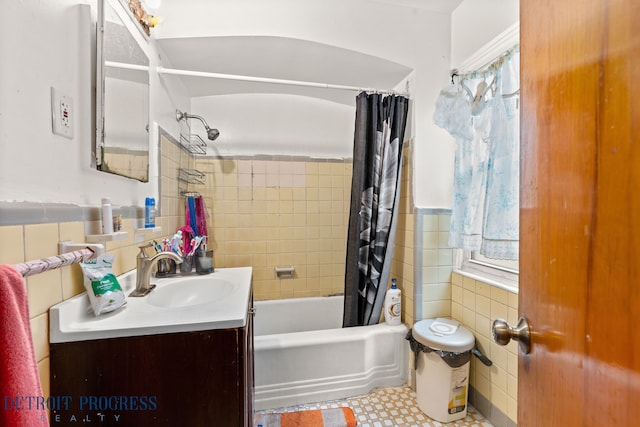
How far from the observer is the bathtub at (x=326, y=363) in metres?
1.64

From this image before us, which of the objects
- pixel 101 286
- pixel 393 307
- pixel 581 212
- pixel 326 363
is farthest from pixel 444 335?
pixel 101 286

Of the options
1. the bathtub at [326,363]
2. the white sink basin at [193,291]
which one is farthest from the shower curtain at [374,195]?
the white sink basin at [193,291]

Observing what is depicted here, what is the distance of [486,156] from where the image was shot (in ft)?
4.95

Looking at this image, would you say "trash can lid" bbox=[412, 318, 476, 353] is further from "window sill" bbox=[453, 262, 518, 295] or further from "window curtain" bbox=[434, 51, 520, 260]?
"window curtain" bbox=[434, 51, 520, 260]

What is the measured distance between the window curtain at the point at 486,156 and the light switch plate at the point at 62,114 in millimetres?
1702

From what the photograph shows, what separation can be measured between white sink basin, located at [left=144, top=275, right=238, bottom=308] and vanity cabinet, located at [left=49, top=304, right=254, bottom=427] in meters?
0.41

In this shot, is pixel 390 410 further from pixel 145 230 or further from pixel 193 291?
pixel 145 230

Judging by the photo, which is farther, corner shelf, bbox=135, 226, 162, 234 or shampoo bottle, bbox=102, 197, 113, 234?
corner shelf, bbox=135, 226, 162, 234

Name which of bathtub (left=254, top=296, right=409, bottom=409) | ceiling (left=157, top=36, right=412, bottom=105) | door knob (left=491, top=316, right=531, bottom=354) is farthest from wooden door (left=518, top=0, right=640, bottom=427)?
ceiling (left=157, top=36, right=412, bottom=105)

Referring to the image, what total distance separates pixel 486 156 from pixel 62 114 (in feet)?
5.84

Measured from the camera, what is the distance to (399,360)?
1.87m

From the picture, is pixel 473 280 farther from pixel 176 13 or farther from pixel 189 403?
pixel 176 13

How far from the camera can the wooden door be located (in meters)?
0.39

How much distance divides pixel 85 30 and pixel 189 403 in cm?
123
